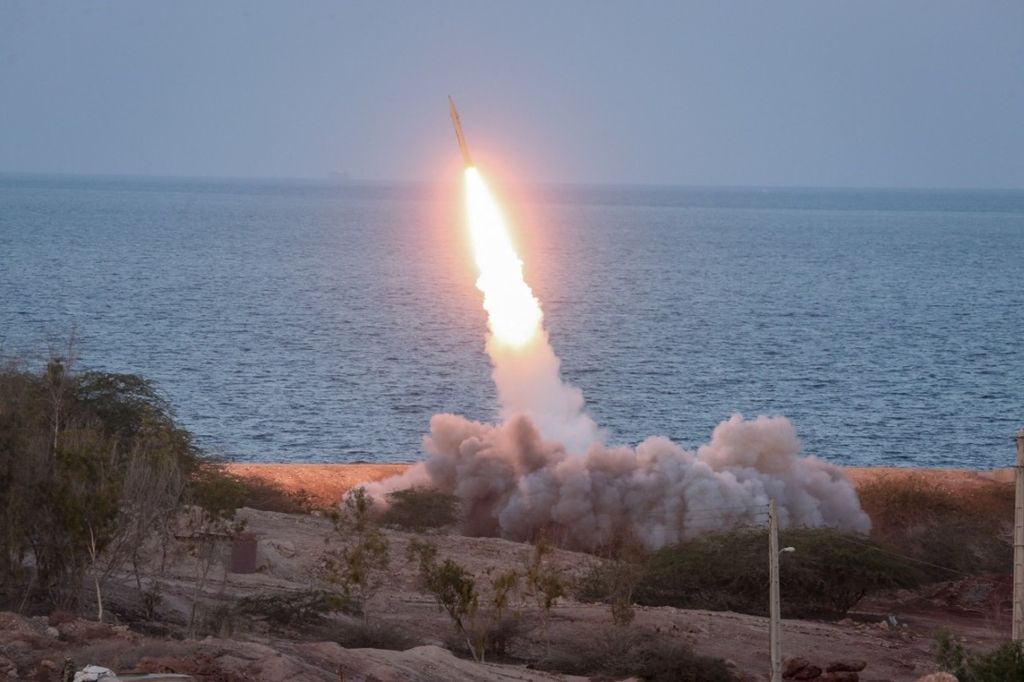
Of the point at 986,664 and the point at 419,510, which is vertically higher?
the point at 986,664

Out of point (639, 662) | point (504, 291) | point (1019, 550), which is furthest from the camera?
point (504, 291)

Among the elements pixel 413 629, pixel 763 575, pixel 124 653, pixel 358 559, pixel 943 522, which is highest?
pixel 124 653

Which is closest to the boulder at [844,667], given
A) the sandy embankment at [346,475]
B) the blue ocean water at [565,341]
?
the sandy embankment at [346,475]

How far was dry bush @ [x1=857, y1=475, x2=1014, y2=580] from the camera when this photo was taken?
43312 mm

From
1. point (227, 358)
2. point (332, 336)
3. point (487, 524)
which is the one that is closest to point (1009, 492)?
point (487, 524)

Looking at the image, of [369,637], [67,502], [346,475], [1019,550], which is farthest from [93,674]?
[346,475]

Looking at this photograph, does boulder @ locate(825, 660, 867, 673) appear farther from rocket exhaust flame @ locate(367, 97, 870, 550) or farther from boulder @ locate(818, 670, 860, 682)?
rocket exhaust flame @ locate(367, 97, 870, 550)

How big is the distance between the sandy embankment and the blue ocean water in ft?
24.1

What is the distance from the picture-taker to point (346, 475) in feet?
170

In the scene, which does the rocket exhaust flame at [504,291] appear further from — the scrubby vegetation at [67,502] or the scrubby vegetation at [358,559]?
the scrubby vegetation at [67,502]

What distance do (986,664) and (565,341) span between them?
233ft

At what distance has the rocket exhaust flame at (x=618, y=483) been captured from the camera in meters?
44.2

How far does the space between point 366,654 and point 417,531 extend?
53.5 feet

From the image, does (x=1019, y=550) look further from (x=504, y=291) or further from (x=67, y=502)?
(x=504, y=291)
